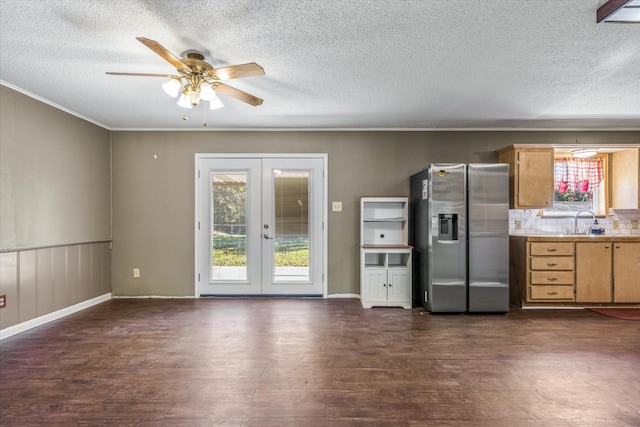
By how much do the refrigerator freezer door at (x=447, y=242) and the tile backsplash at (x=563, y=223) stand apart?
3.93ft

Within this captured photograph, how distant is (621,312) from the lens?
12.5 ft

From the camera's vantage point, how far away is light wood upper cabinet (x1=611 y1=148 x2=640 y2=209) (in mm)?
4121

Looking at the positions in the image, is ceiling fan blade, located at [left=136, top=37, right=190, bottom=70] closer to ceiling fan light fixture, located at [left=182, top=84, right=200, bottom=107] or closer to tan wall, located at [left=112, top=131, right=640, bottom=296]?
ceiling fan light fixture, located at [left=182, top=84, right=200, bottom=107]

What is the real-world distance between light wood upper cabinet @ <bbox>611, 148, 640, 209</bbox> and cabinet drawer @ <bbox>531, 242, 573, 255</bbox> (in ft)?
3.83

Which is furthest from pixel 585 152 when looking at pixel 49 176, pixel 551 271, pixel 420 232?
pixel 49 176

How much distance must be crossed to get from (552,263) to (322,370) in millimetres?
3297

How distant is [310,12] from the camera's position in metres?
1.94

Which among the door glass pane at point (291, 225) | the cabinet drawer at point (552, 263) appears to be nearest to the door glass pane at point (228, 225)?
the door glass pane at point (291, 225)

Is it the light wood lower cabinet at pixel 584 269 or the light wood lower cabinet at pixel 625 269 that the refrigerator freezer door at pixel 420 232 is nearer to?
the light wood lower cabinet at pixel 584 269

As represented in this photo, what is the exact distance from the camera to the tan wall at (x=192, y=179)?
4504 millimetres

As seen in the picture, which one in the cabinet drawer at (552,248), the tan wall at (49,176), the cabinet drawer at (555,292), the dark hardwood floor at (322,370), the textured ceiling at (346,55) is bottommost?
the dark hardwood floor at (322,370)

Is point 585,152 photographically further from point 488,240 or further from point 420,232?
point 420,232

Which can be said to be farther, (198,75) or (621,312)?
(621,312)

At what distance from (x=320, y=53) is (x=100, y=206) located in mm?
3690
